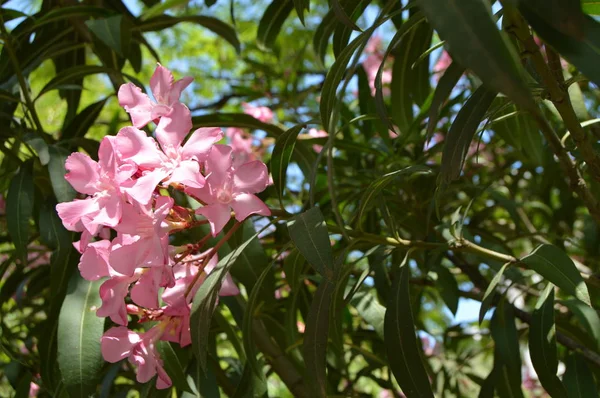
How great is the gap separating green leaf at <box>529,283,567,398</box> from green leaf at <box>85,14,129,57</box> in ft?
2.98

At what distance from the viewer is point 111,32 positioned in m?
1.44

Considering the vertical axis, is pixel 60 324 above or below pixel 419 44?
below

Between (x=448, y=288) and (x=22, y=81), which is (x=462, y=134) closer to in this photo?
(x=448, y=288)

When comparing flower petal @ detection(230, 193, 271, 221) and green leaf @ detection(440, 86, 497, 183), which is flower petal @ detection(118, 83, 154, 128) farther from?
green leaf @ detection(440, 86, 497, 183)

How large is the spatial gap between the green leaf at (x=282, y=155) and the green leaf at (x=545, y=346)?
0.48m

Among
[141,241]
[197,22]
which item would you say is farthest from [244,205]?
[197,22]

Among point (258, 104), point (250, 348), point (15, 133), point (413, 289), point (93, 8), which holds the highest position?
point (258, 104)

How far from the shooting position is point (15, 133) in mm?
1533

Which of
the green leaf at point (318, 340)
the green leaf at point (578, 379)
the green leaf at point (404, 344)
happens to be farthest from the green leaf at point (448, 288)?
the green leaf at point (318, 340)

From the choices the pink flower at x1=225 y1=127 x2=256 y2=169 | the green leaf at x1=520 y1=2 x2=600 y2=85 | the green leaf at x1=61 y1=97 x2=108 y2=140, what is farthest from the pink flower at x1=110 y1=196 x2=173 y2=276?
the pink flower at x1=225 y1=127 x2=256 y2=169

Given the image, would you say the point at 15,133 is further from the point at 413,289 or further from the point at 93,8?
the point at 413,289

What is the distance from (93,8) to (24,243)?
59 cm

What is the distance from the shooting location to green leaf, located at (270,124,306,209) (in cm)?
109

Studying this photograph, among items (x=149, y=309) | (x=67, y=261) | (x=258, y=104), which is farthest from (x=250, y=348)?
(x=258, y=104)
